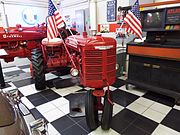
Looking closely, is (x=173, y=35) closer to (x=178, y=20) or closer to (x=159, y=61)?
(x=178, y=20)

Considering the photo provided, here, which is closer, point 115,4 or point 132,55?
point 132,55

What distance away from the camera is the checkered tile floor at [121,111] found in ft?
5.54

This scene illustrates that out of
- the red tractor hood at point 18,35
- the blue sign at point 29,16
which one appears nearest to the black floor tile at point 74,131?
the red tractor hood at point 18,35

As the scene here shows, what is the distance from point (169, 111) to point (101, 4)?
485 cm

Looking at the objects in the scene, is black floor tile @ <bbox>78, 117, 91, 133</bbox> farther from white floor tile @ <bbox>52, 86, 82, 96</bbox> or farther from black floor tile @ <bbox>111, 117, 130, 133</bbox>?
white floor tile @ <bbox>52, 86, 82, 96</bbox>

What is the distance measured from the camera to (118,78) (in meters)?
3.41

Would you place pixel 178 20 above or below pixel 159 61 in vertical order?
above

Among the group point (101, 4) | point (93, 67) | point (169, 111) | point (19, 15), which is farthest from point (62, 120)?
point (19, 15)

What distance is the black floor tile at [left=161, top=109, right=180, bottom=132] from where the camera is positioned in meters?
1.73

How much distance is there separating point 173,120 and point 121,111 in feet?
2.29

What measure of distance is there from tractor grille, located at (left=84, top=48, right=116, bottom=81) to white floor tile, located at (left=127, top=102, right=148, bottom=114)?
938 millimetres

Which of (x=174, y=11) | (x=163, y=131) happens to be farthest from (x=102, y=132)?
(x=174, y=11)

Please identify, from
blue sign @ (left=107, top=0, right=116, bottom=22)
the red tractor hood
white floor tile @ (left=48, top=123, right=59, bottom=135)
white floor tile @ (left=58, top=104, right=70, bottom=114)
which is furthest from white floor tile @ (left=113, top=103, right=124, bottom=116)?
blue sign @ (left=107, top=0, right=116, bottom=22)

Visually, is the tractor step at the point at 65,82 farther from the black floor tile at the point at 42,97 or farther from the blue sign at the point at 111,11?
the blue sign at the point at 111,11
